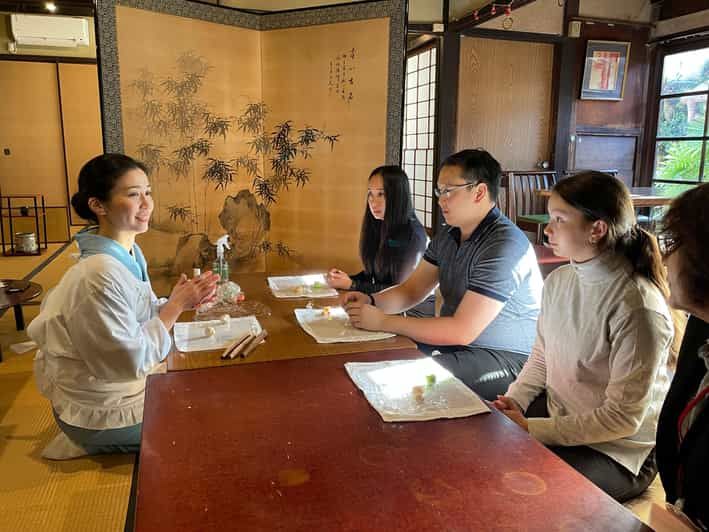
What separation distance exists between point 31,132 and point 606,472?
8406mm

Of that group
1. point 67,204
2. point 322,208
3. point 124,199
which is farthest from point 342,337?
point 67,204

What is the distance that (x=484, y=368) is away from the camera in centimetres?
190

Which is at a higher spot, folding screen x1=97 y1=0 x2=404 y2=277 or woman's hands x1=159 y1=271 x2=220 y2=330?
folding screen x1=97 y1=0 x2=404 y2=277

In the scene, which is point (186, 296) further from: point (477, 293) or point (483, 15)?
point (483, 15)

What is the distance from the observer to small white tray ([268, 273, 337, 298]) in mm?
2232

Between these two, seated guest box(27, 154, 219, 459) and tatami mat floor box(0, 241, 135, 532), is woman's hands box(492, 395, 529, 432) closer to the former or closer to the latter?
seated guest box(27, 154, 219, 459)

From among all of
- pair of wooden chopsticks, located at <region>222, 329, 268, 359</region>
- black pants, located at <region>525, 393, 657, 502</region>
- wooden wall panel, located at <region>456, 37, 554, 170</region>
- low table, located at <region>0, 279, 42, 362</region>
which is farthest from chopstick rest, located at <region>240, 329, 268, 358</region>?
wooden wall panel, located at <region>456, 37, 554, 170</region>

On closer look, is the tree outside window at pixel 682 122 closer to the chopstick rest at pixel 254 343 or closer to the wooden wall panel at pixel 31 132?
the chopstick rest at pixel 254 343

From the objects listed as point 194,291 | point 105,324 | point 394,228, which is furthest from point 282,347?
point 394,228

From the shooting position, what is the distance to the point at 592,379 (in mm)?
1502

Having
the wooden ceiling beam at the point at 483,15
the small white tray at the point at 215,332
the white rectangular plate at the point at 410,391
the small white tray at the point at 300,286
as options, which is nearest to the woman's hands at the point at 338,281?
the small white tray at the point at 300,286

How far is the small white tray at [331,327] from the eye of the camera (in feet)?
5.57

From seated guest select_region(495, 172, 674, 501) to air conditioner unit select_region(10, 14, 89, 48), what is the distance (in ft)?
24.9

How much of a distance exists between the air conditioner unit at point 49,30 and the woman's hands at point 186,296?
688 cm
